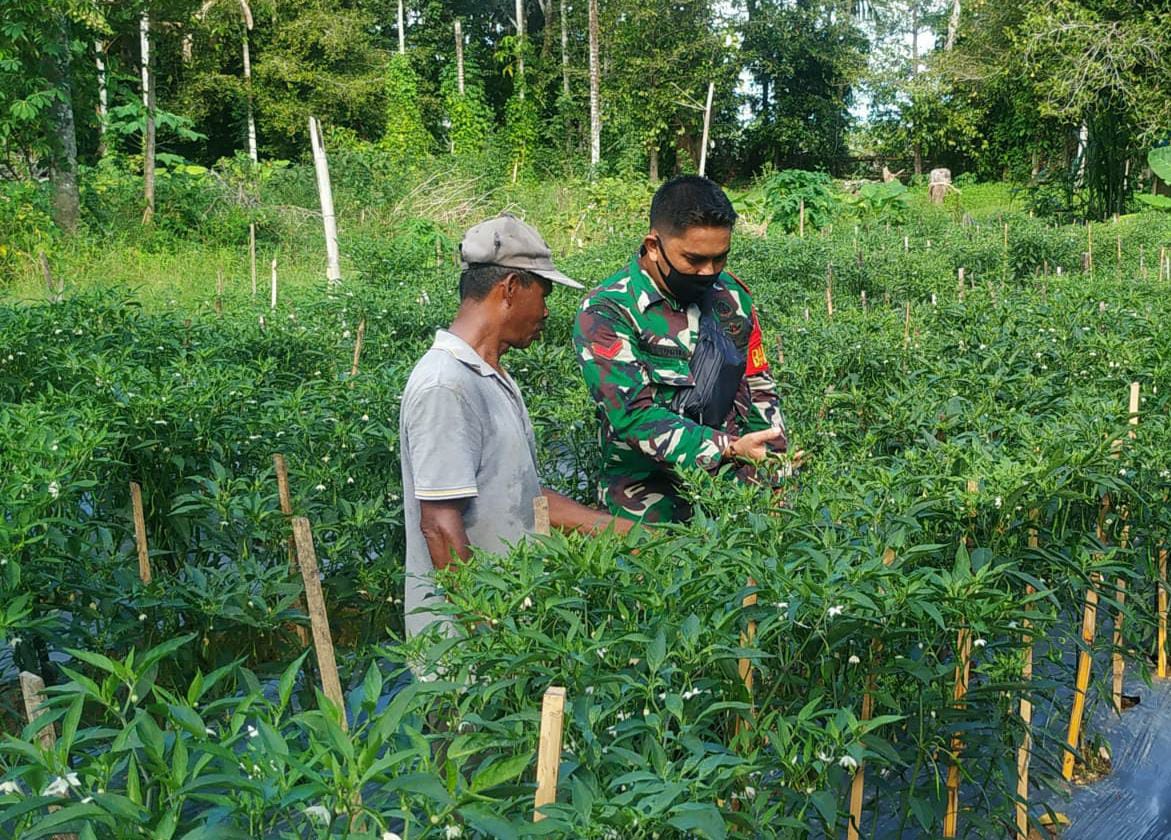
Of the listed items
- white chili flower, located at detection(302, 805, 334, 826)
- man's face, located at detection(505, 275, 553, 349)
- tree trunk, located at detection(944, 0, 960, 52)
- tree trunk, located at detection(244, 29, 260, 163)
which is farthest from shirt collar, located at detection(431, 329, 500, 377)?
tree trunk, located at detection(944, 0, 960, 52)

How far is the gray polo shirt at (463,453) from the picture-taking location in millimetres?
2586

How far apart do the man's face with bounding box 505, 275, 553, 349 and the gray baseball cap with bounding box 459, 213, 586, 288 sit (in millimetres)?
38

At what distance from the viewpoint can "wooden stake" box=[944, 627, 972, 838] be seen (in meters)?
2.53

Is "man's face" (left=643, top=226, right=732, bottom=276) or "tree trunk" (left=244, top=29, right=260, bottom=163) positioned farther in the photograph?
"tree trunk" (left=244, top=29, right=260, bottom=163)

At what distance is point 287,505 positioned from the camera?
3285mm

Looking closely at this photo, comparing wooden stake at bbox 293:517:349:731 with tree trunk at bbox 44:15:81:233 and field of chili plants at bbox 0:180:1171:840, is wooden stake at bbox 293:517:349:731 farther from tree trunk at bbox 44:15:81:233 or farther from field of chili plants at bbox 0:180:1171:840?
tree trunk at bbox 44:15:81:233

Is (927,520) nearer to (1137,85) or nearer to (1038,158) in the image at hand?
(1137,85)

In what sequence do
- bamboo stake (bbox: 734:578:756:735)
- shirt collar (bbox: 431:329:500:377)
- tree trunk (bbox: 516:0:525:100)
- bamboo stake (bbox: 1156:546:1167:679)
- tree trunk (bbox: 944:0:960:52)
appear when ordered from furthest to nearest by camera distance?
tree trunk (bbox: 944:0:960:52) → tree trunk (bbox: 516:0:525:100) → bamboo stake (bbox: 1156:546:1167:679) → shirt collar (bbox: 431:329:500:377) → bamboo stake (bbox: 734:578:756:735)

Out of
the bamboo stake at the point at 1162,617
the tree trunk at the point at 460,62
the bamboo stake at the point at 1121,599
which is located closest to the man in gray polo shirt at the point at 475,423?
the bamboo stake at the point at 1121,599

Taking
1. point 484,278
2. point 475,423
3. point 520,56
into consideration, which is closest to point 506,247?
point 484,278

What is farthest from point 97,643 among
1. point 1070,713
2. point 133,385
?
point 1070,713

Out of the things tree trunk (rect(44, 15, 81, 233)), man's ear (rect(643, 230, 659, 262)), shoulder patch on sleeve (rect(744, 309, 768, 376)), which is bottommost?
shoulder patch on sleeve (rect(744, 309, 768, 376))

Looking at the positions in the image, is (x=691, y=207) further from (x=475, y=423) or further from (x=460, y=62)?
(x=460, y=62)

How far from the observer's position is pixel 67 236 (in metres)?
14.2
